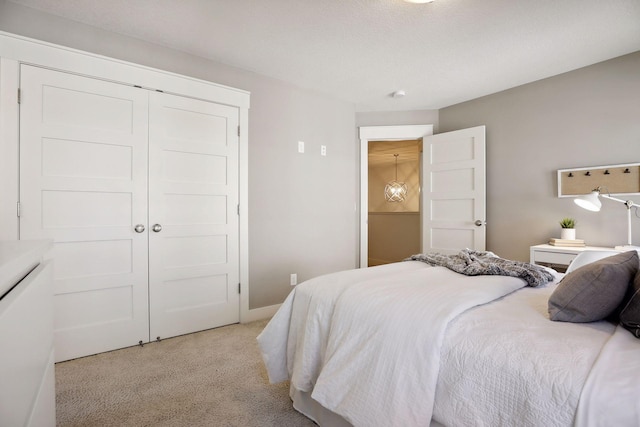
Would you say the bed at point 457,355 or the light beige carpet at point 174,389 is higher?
the bed at point 457,355

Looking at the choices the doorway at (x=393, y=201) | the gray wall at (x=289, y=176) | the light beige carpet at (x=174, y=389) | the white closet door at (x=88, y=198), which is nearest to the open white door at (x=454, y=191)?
the gray wall at (x=289, y=176)

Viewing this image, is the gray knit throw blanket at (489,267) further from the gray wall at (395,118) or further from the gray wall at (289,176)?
the gray wall at (395,118)

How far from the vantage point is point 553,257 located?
2840 millimetres

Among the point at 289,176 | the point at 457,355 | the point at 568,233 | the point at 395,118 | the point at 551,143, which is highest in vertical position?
the point at 395,118

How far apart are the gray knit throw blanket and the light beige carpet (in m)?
1.15

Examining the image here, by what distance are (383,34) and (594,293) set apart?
7.04 feet

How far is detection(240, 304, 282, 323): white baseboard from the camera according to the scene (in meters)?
3.02

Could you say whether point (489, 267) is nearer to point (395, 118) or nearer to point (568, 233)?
point (568, 233)

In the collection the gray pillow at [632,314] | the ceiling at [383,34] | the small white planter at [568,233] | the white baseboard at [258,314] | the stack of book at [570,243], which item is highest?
the ceiling at [383,34]

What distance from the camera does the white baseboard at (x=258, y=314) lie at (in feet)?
9.90

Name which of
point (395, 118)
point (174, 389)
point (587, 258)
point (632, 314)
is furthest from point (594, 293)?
point (395, 118)

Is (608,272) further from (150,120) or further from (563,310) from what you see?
(150,120)

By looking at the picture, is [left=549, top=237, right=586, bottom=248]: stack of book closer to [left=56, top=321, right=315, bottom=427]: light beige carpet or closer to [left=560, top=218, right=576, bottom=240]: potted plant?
[left=560, top=218, right=576, bottom=240]: potted plant

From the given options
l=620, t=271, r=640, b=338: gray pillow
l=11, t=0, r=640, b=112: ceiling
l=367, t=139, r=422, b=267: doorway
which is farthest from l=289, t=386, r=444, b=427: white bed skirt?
l=367, t=139, r=422, b=267: doorway
